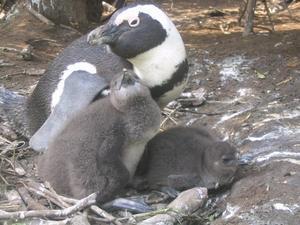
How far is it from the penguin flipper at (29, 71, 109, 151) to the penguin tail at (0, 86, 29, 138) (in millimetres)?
692

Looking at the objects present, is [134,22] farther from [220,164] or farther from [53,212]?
[53,212]

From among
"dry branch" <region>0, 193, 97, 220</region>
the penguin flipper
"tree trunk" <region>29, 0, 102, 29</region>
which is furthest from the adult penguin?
"tree trunk" <region>29, 0, 102, 29</region>

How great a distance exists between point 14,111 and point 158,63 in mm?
1242

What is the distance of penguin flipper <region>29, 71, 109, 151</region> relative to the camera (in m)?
4.09

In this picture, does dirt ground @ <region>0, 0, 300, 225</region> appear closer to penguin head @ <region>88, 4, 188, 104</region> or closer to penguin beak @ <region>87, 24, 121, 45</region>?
penguin head @ <region>88, 4, 188, 104</region>

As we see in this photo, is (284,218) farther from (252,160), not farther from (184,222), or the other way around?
(252,160)

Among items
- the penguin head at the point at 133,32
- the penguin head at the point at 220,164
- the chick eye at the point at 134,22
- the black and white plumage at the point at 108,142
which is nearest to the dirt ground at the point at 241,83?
the penguin head at the point at 220,164

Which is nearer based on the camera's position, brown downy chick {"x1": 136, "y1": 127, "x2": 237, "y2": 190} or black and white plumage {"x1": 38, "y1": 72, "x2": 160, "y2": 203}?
black and white plumage {"x1": 38, "y1": 72, "x2": 160, "y2": 203}

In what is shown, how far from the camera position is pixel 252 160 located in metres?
3.97

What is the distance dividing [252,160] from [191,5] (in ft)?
12.8

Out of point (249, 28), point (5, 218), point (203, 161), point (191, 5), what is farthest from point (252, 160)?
point (191, 5)

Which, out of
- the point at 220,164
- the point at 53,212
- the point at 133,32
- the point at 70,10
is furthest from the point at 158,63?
the point at 70,10

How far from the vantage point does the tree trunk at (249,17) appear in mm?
5960

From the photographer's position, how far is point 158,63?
4.11 metres
